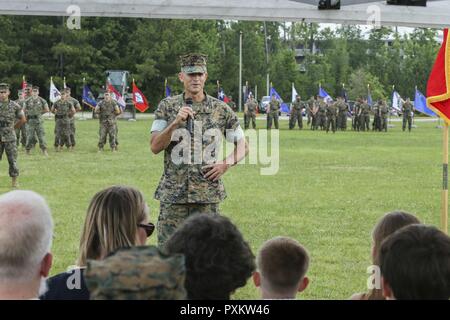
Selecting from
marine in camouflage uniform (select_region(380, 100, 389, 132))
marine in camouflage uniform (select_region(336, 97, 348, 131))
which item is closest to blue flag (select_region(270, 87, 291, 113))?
marine in camouflage uniform (select_region(336, 97, 348, 131))

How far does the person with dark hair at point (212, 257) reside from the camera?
2828 millimetres

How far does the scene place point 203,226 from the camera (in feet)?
9.86

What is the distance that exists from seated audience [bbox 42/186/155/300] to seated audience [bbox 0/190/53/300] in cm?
95

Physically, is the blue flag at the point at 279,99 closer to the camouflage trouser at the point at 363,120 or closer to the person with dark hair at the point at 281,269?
the camouflage trouser at the point at 363,120

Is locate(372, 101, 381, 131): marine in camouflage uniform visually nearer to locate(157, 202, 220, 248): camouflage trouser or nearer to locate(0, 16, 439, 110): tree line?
locate(0, 16, 439, 110): tree line

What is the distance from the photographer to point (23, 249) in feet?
8.45

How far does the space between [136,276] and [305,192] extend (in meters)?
12.3

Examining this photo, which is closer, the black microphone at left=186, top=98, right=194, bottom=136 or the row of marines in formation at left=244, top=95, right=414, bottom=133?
the black microphone at left=186, top=98, right=194, bottom=136

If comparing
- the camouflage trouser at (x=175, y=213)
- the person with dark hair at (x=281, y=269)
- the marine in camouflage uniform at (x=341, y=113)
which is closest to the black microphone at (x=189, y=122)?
the camouflage trouser at (x=175, y=213)

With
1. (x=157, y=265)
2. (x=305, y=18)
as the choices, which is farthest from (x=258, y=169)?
(x=157, y=265)

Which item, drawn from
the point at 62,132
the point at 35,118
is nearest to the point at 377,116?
the point at 62,132

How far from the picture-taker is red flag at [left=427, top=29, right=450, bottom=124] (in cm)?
646

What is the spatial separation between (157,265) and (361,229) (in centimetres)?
858
